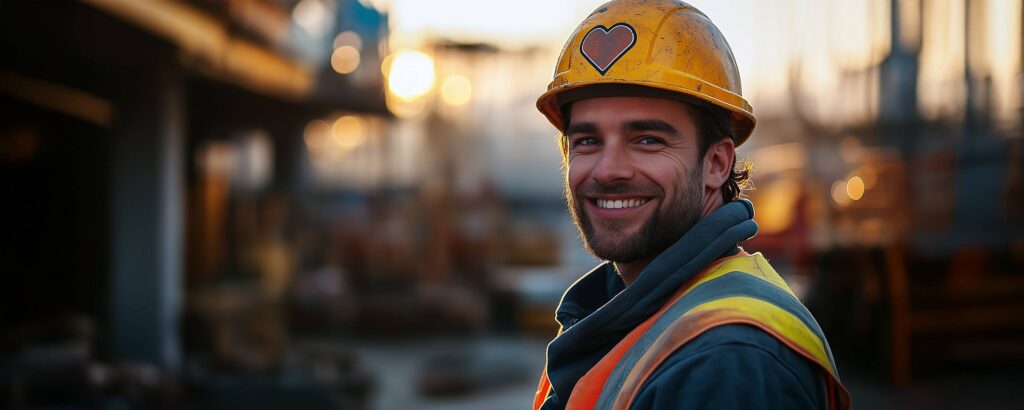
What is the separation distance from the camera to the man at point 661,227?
5.42 ft

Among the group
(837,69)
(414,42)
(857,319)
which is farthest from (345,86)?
(857,319)

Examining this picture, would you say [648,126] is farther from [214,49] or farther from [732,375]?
[214,49]

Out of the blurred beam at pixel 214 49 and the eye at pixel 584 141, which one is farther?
the blurred beam at pixel 214 49

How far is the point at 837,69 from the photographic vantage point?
11680 mm

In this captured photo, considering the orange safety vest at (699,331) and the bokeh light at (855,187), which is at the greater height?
the bokeh light at (855,187)

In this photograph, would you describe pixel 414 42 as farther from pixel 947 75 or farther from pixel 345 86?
pixel 947 75

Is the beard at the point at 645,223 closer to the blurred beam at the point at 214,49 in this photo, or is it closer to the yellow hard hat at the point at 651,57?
the yellow hard hat at the point at 651,57

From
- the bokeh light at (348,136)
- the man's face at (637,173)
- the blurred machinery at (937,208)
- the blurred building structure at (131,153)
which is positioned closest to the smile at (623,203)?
the man's face at (637,173)

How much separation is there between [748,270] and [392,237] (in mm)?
17137

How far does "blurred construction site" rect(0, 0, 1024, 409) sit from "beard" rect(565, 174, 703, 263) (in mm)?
6052

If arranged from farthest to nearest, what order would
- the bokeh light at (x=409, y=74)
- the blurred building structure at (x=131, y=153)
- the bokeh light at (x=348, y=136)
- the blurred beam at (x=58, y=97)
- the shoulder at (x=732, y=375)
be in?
the bokeh light at (x=348, y=136) → the bokeh light at (x=409, y=74) → the blurred beam at (x=58, y=97) → the blurred building structure at (x=131, y=153) → the shoulder at (x=732, y=375)

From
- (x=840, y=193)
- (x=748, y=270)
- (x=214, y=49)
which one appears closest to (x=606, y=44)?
(x=748, y=270)

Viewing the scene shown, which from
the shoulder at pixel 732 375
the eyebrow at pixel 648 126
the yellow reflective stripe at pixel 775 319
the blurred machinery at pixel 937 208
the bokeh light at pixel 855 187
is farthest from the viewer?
the bokeh light at pixel 855 187

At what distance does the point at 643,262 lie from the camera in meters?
2.22
